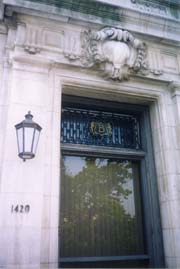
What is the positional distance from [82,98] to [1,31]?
1.75 metres

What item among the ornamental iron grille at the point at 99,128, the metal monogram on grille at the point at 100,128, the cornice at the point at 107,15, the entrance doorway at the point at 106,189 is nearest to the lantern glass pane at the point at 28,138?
the entrance doorway at the point at 106,189

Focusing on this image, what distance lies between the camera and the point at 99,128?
17.0 ft

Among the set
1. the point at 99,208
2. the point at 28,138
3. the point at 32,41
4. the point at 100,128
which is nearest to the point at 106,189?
the point at 99,208

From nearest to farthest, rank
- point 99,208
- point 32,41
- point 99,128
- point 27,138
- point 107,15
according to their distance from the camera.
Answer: point 27,138, point 32,41, point 99,208, point 107,15, point 99,128

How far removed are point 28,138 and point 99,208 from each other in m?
1.88

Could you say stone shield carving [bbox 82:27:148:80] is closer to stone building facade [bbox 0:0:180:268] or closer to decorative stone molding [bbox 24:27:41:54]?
stone building facade [bbox 0:0:180:268]

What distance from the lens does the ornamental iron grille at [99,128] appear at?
16.3ft

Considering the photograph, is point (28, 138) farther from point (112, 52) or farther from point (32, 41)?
point (112, 52)

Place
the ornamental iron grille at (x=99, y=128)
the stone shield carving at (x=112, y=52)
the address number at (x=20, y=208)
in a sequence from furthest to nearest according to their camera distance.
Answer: the ornamental iron grille at (x=99, y=128)
the stone shield carving at (x=112, y=52)
the address number at (x=20, y=208)

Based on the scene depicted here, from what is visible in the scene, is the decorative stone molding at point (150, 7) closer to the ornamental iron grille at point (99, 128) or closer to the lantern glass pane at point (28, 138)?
the ornamental iron grille at point (99, 128)

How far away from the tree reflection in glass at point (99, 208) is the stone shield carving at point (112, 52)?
5.31ft

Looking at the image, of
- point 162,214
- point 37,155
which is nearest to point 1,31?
point 37,155

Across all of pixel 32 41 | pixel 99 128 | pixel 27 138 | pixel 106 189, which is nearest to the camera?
pixel 27 138

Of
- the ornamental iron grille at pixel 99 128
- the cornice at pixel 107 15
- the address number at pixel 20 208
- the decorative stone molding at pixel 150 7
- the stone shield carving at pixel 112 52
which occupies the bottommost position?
the address number at pixel 20 208
